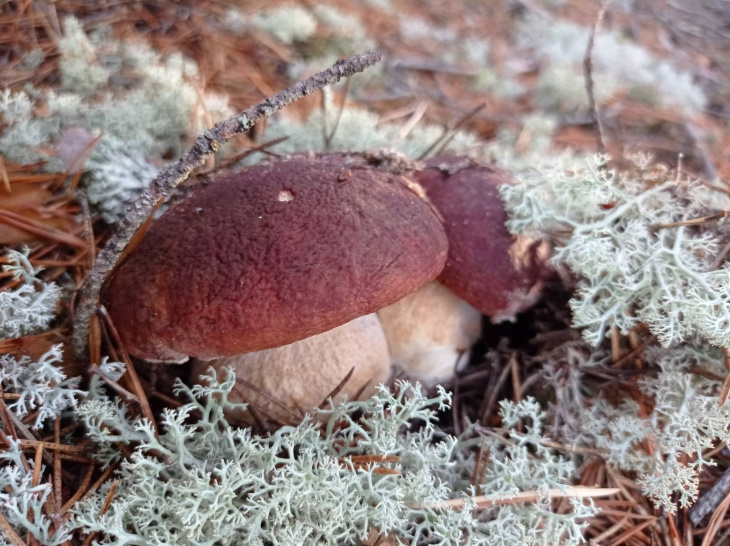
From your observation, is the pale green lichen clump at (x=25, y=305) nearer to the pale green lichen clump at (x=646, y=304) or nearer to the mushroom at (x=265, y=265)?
the mushroom at (x=265, y=265)

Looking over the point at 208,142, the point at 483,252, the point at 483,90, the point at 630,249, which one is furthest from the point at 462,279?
the point at 483,90

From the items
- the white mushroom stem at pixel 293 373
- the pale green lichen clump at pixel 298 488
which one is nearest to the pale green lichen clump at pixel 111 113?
the white mushroom stem at pixel 293 373

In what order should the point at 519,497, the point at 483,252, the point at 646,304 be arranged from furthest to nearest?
the point at 483,252 → the point at 646,304 → the point at 519,497

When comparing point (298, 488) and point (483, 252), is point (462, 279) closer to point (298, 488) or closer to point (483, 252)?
point (483, 252)

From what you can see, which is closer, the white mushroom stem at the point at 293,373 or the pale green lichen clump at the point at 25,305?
the pale green lichen clump at the point at 25,305

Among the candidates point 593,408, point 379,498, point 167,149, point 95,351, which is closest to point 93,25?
point 167,149

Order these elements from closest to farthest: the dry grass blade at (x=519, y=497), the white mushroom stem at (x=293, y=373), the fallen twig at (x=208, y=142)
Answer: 1. the fallen twig at (x=208, y=142)
2. the dry grass blade at (x=519, y=497)
3. the white mushroom stem at (x=293, y=373)
